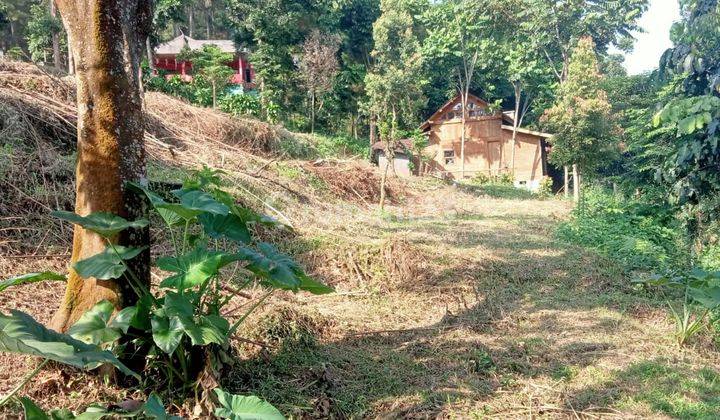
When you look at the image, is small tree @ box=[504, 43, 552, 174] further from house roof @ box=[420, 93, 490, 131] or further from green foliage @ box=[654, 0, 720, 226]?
green foliage @ box=[654, 0, 720, 226]

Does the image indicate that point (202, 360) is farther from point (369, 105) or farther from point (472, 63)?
point (472, 63)

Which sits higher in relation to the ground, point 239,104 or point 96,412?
point 239,104

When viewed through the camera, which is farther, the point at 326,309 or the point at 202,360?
the point at 326,309

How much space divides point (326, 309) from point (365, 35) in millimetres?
25610

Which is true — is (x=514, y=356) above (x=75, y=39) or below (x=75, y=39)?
below

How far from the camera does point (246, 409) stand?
2348mm

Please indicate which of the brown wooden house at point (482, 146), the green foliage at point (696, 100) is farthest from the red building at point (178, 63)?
the green foliage at point (696, 100)

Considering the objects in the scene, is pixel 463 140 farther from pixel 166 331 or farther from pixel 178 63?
pixel 166 331

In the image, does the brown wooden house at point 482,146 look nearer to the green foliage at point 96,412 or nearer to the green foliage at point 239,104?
the green foliage at point 239,104

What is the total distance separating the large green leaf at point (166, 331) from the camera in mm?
2412

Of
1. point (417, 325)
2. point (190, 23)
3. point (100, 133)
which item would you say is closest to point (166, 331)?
point (100, 133)

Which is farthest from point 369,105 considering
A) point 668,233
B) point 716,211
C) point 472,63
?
point 716,211

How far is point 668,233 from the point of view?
1066 cm

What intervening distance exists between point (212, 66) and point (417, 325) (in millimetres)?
16806
